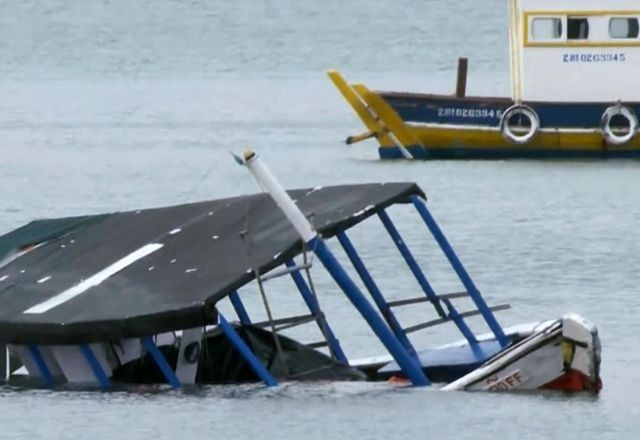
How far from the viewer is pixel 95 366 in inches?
876

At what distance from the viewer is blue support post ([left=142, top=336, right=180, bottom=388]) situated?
22.0 metres

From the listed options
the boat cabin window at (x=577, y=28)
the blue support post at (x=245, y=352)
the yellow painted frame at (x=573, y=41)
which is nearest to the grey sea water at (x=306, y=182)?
the blue support post at (x=245, y=352)

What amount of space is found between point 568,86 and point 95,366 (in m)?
26.9

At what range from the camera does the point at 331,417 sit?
22.1m

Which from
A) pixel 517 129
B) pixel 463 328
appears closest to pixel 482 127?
pixel 517 129

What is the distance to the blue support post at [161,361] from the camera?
2195cm

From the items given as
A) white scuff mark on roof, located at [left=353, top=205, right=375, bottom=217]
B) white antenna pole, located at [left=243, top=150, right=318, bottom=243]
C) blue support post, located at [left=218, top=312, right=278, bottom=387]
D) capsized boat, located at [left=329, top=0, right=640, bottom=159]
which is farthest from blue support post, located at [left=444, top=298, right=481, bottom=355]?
capsized boat, located at [left=329, top=0, right=640, bottom=159]

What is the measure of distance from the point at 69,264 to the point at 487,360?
3717mm

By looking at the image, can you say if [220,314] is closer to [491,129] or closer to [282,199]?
[282,199]

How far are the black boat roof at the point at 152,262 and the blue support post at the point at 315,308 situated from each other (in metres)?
0.48

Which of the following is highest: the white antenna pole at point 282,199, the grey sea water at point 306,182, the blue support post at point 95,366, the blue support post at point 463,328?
the white antenna pole at point 282,199

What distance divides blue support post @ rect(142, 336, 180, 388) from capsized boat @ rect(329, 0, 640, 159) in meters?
26.1

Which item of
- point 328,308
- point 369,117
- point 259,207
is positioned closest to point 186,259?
point 259,207

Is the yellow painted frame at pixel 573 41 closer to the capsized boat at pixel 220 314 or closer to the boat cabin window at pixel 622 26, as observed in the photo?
the boat cabin window at pixel 622 26
